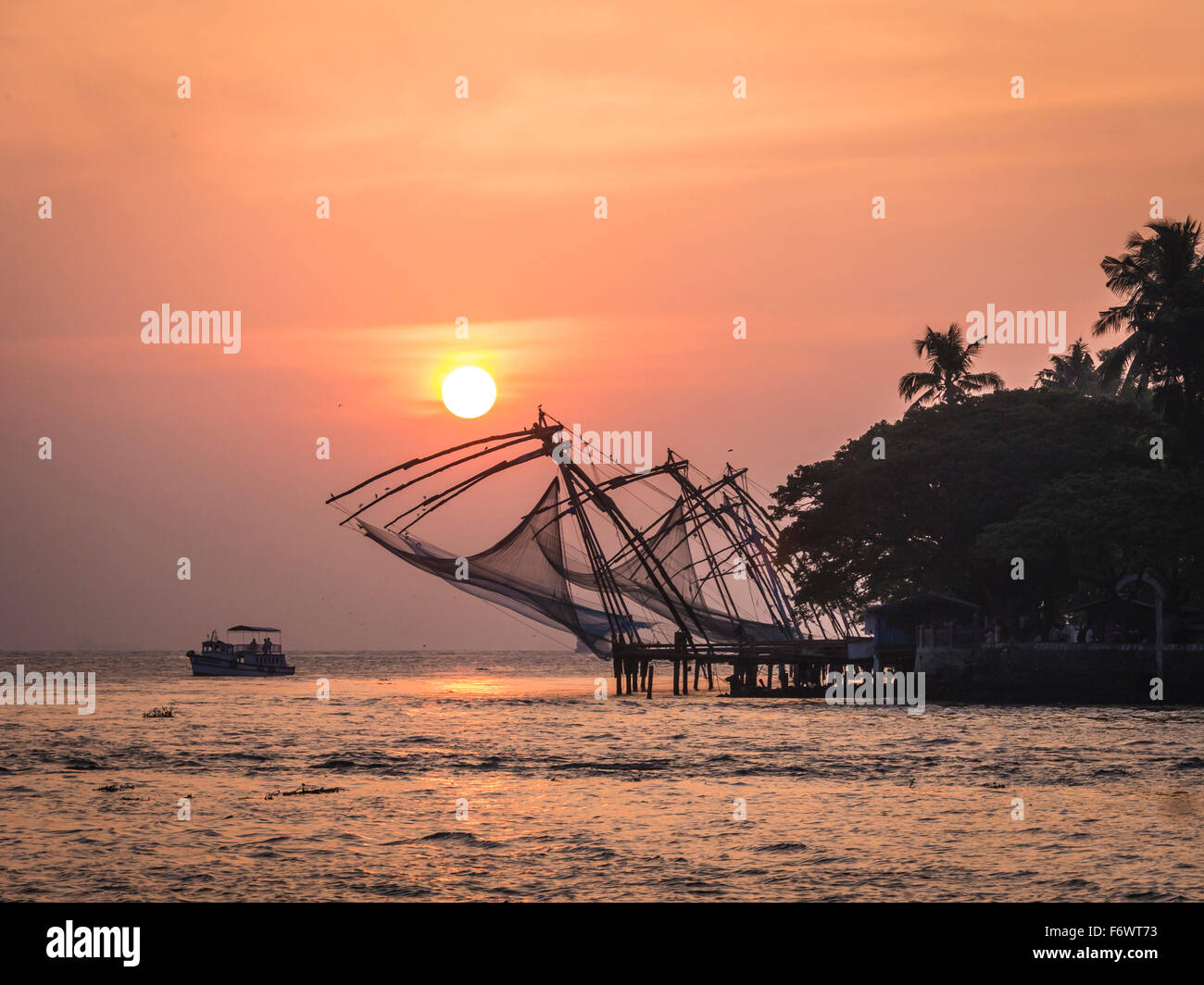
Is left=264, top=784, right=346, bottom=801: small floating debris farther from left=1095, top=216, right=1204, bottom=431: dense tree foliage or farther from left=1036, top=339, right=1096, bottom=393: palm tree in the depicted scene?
left=1036, top=339, right=1096, bottom=393: palm tree

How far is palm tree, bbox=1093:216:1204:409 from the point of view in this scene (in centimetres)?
5288

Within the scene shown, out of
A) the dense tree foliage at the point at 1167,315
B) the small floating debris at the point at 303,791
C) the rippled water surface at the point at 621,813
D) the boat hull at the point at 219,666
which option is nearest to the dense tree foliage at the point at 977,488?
the dense tree foliage at the point at 1167,315

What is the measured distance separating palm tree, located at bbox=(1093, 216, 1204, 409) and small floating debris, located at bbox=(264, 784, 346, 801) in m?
39.2

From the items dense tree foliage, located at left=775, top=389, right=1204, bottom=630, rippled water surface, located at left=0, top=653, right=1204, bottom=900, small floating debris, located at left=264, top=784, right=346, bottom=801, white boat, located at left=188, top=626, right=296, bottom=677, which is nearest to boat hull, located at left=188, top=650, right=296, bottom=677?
white boat, located at left=188, top=626, right=296, bottom=677

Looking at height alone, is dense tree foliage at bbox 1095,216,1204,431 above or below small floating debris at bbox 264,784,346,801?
above

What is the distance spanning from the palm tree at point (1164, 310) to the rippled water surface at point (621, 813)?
49.7ft

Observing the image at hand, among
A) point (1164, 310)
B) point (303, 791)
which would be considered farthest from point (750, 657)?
point (303, 791)

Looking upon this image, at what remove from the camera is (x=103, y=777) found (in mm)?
29781

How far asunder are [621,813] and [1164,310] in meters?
41.8

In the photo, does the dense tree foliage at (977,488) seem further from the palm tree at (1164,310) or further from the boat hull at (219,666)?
the boat hull at (219,666)

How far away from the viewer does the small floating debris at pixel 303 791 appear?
83.5ft
